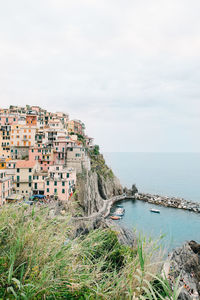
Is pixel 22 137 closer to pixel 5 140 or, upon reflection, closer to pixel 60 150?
pixel 5 140

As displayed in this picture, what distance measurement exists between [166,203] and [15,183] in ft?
129

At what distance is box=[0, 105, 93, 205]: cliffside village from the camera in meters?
31.5

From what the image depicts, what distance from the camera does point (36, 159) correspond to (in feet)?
121

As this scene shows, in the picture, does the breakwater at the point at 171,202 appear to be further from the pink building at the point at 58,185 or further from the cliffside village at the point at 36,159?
the pink building at the point at 58,185

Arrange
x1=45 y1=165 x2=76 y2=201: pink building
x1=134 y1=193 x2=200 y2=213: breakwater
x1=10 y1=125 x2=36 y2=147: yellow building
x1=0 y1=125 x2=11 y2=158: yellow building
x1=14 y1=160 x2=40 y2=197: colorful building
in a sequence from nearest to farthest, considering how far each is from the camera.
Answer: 1. x1=45 y1=165 x2=76 y2=201: pink building
2. x1=14 y1=160 x2=40 y2=197: colorful building
3. x1=0 y1=125 x2=11 y2=158: yellow building
4. x1=10 y1=125 x2=36 y2=147: yellow building
5. x1=134 y1=193 x2=200 y2=213: breakwater

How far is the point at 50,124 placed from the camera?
4712 cm

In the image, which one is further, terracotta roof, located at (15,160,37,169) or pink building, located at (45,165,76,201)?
terracotta roof, located at (15,160,37,169)

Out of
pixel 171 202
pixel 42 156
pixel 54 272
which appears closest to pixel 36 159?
pixel 42 156

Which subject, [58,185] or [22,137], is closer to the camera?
[58,185]

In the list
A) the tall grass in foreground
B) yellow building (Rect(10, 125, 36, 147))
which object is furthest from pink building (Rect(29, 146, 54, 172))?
the tall grass in foreground

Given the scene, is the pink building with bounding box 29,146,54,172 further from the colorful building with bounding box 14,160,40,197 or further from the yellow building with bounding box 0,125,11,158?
the yellow building with bounding box 0,125,11,158

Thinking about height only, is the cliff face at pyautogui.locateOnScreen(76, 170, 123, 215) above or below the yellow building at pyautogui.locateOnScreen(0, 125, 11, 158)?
below

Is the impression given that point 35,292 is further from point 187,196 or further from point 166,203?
point 187,196

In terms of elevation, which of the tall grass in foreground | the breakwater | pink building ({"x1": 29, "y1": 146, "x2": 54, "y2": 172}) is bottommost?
the breakwater
